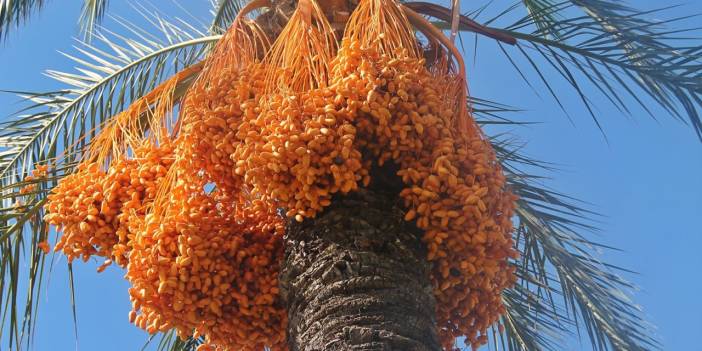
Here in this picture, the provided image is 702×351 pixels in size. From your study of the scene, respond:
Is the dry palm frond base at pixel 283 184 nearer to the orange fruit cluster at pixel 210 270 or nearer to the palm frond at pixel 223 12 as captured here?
the orange fruit cluster at pixel 210 270

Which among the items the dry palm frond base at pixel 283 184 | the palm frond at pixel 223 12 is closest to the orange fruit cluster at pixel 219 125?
the dry palm frond base at pixel 283 184

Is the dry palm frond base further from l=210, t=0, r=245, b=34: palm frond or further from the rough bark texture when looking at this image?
l=210, t=0, r=245, b=34: palm frond

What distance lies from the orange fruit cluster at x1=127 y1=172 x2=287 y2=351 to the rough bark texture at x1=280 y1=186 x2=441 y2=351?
0.15 meters

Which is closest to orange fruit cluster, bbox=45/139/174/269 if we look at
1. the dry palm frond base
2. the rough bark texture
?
the dry palm frond base

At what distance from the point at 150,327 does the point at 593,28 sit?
8.33 ft

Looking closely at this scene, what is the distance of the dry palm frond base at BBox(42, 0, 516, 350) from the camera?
10.2ft

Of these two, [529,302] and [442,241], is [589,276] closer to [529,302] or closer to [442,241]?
[529,302]

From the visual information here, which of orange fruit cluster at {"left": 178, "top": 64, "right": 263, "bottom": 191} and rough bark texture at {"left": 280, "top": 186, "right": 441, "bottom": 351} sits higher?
orange fruit cluster at {"left": 178, "top": 64, "right": 263, "bottom": 191}

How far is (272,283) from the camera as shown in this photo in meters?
3.33

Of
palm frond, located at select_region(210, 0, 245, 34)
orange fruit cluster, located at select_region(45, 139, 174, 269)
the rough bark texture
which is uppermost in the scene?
palm frond, located at select_region(210, 0, 245, 34)

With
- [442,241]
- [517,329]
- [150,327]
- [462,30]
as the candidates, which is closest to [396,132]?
[442,241]

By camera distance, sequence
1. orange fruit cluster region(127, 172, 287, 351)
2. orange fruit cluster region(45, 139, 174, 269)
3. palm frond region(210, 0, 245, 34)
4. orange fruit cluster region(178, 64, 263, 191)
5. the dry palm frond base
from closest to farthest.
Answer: the dry palm frond base, orange fruit cluster region(127, 172, 287, 351), orange fruit cluster region(178, 64, 263, 191), orange fruit cluster region(45, 139, 174, 269), palm frond region(210, 0, 245, 34)

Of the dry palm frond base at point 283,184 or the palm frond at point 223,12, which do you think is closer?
the dry palm frond base at point 283,184

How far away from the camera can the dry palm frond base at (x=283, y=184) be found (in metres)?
3.11
